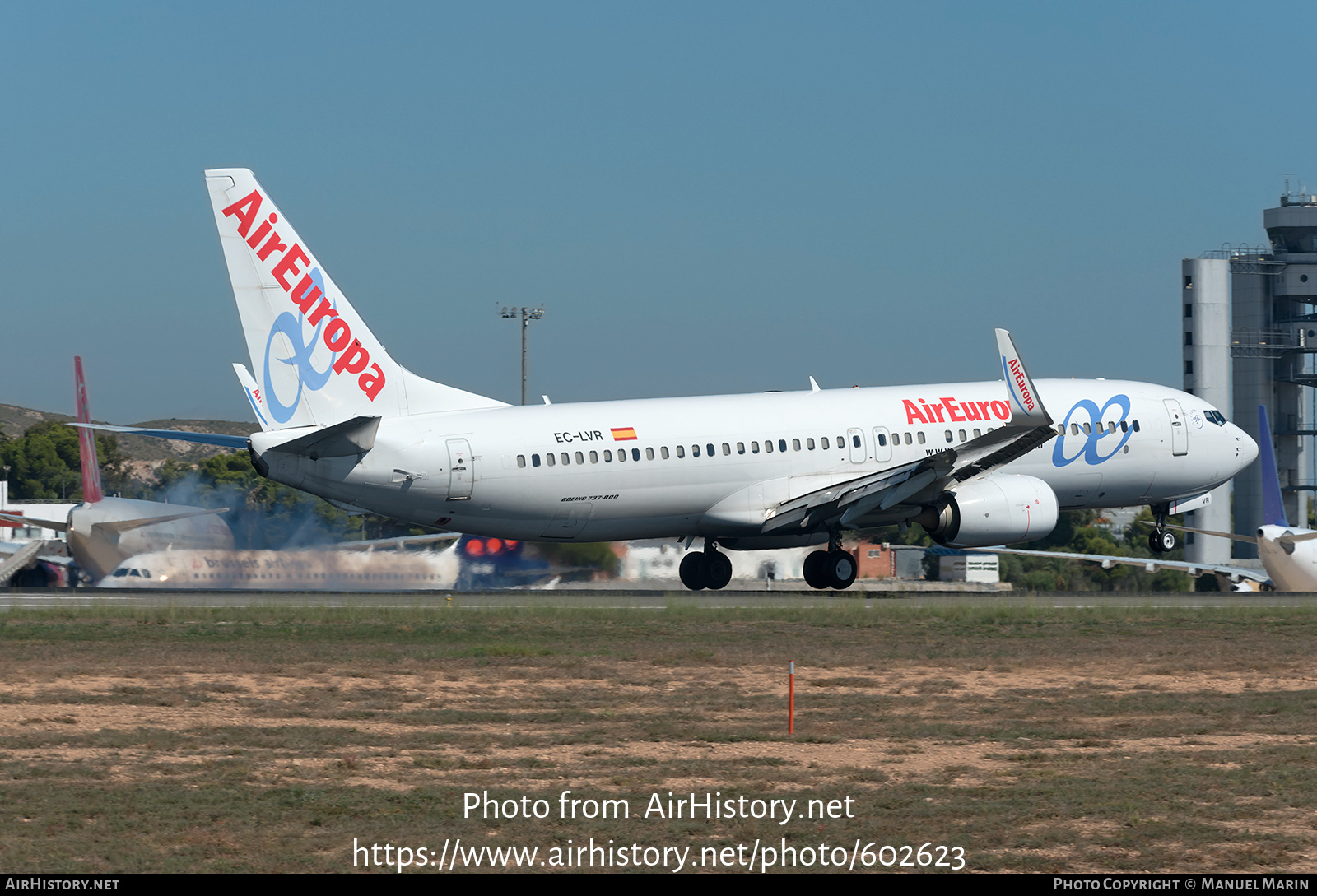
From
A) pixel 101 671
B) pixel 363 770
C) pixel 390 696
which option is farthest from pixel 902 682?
pixel 101 671

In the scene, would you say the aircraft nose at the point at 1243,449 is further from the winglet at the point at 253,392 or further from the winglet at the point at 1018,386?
the winglet at the point at 253,392

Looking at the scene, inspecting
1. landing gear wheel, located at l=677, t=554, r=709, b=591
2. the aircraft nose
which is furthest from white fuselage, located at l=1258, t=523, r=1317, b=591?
landing gear wheel, located at l=677, t=554, r=709, b=591

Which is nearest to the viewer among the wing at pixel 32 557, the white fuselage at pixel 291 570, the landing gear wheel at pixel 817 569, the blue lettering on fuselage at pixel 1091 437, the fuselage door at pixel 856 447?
the white fuselage at pixel 291 570

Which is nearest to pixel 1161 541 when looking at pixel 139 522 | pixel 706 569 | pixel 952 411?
pixel 952 411

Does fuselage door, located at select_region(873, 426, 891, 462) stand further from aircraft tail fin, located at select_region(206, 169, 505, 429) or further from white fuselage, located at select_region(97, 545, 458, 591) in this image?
aircraft tail fin, located at select_region(206, 169, 505, 429)

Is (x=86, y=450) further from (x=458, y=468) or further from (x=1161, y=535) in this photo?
(x=1161, y=535)

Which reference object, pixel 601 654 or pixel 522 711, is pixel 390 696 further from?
pixel 601 654

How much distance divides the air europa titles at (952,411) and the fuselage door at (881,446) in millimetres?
701

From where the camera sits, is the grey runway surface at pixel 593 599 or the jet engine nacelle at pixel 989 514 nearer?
the grey runway surface at pixel 593 599

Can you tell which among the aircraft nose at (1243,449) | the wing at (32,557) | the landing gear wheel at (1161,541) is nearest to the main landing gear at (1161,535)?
the landing gear wheel at (1161,541)

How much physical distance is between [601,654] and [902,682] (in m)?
5.28

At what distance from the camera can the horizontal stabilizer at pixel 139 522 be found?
1613 inches

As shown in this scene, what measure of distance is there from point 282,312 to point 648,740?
66.9 feet

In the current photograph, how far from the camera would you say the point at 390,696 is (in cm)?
2108
